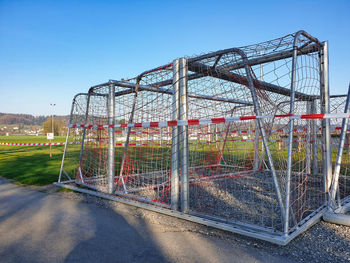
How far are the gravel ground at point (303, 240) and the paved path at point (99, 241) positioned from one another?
129 mm

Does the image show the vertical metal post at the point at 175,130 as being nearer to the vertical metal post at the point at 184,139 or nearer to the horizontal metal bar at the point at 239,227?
the vertical metal post at the point at 184,139

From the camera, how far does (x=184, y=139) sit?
15.1 ft

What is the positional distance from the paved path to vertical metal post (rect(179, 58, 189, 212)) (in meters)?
0.73

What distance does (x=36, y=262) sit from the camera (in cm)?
288

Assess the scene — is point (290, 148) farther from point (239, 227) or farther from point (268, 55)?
point (268, 55)

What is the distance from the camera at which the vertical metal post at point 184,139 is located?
4504mm

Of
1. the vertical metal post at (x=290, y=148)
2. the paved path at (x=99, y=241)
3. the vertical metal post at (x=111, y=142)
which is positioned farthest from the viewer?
the vertical metal post at (x=111, y=142)

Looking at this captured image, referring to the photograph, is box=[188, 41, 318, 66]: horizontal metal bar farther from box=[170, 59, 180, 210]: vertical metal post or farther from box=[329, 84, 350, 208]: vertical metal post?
box=[329, 84, 350, 208]: vertical metal post

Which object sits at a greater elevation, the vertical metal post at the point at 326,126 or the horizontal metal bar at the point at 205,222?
the vertical metal post at the point at 326,126

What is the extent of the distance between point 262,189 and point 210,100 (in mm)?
2714

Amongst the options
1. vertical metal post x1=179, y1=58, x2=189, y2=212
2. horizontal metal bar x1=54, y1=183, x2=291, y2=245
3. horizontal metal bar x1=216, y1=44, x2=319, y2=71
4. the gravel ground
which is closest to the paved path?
the gravel ground

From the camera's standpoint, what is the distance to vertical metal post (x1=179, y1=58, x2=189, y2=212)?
14.8ft

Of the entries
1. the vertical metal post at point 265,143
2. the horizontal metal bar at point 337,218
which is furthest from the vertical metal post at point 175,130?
the horizontal metal bar at point 337,218

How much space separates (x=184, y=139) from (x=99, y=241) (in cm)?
211
